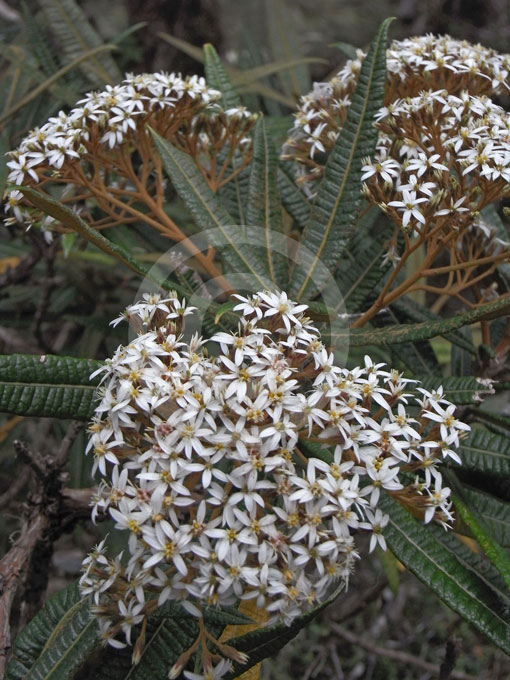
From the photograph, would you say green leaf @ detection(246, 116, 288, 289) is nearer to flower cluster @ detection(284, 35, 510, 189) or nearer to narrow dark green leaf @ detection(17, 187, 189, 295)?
flower cluster @ detection(284, 35, 510, 189)

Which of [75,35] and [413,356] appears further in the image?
[75,35]

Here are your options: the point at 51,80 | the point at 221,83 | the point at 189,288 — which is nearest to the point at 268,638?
the point at 189,288

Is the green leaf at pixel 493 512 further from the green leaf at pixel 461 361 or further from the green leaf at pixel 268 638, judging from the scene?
the green leaf at pixel 268 638

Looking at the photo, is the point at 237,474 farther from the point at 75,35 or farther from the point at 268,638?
the point at 75,35

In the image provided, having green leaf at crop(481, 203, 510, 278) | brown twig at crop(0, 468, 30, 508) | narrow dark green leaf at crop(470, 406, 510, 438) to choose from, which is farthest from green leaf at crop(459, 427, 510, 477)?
brown twig at crop(0, 468, 30, 508)

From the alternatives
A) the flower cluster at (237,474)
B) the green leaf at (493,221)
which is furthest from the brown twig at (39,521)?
the green leaf at (493,221)

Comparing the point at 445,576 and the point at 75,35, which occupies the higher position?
the point at 75,35

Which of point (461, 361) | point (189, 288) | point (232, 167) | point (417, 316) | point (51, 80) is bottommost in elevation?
point (461, 361)
